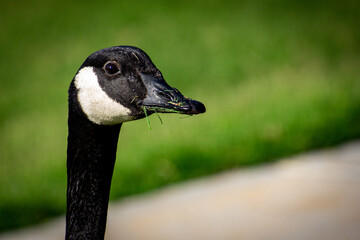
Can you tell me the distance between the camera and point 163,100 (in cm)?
237

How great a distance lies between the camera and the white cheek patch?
2.41 m

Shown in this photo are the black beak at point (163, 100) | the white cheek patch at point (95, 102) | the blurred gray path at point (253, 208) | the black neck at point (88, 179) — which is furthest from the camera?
the blurred gray path at point (253, 208)

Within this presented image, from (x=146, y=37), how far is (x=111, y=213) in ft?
22.7

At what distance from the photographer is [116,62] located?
8.02 ft

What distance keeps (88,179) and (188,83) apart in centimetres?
652

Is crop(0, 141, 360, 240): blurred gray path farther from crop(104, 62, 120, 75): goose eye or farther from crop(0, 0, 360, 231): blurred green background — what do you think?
crop(104, 62, 120, 75): goose eye

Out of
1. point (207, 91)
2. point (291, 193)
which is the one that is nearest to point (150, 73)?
point (291, 193)

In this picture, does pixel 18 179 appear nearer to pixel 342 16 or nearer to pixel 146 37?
pixel 146 37

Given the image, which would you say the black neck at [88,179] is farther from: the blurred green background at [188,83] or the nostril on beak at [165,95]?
the blurred green background at [188,83]

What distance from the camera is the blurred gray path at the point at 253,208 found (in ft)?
13.4

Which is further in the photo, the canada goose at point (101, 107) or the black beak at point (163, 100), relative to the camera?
the canada goose at point (101, 107)

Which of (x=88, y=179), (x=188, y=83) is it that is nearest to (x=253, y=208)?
(x=88, y=179)

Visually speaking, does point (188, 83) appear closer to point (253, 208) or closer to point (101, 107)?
point (253, 208)

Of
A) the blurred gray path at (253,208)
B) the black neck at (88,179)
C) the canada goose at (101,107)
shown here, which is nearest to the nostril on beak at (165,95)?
the canada goose at (101,107)
